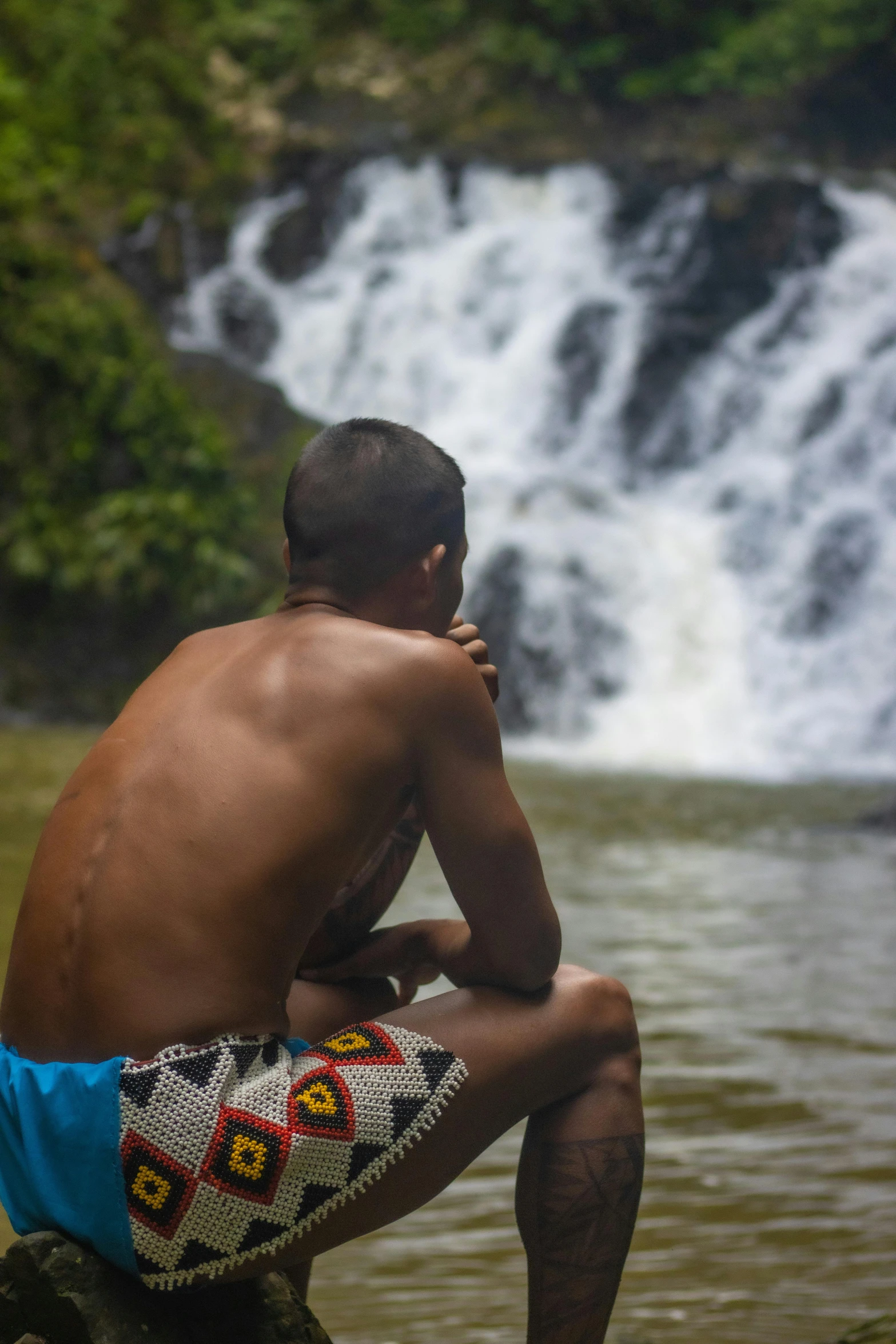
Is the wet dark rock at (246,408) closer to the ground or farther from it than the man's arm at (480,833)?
closer to the ground

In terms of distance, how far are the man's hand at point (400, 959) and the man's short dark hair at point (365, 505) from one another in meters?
0.55

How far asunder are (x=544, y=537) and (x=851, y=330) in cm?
480

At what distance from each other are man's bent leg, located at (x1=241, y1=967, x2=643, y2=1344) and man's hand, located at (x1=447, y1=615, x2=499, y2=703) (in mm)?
431

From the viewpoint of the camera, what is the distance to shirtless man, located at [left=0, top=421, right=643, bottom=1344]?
166 cm

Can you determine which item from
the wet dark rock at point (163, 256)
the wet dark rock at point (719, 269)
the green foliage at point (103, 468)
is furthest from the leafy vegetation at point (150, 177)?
the wet dark rock at point (719, 269)

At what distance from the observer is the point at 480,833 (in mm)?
1854

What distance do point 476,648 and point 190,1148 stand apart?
2.67 ft

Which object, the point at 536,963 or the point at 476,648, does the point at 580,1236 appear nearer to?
the point at 536,963

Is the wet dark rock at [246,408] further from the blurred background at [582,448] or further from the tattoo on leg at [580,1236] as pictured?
the tattoo on leg at [580,1236]

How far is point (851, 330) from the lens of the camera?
16.3m

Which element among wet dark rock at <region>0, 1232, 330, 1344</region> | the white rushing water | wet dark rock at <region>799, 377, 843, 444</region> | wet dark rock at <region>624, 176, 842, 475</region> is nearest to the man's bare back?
wet dark rock at <region>0, 1232, 330, 1344</region>

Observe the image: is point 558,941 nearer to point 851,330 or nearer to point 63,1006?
point 63,1006

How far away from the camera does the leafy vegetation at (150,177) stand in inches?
542

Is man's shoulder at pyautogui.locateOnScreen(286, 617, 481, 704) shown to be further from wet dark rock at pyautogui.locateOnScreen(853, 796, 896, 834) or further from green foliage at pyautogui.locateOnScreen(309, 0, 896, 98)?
green foliage at pyautogui.locateOnScreen(309, 0, 896, 98)
